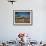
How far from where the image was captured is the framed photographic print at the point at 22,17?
459 cm

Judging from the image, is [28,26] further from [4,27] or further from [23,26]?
[4,27]

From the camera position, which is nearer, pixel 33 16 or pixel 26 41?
pixel 26 41

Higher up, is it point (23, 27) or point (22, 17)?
point (22, 17)

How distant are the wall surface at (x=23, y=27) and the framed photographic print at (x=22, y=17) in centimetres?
11

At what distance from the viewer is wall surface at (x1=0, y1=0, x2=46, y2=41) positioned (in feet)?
15.0

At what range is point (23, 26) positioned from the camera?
4613mm

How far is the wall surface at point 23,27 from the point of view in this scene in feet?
15.0

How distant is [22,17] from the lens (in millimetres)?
4613

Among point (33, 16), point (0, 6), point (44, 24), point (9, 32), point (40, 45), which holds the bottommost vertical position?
point (40, 45)

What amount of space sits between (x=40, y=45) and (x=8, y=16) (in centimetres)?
194

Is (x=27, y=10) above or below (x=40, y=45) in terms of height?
above

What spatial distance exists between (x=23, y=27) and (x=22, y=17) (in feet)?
1.21

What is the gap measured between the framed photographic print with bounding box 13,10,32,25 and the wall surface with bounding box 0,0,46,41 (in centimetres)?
11

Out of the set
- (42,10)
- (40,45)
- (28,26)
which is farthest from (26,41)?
(42,10)
